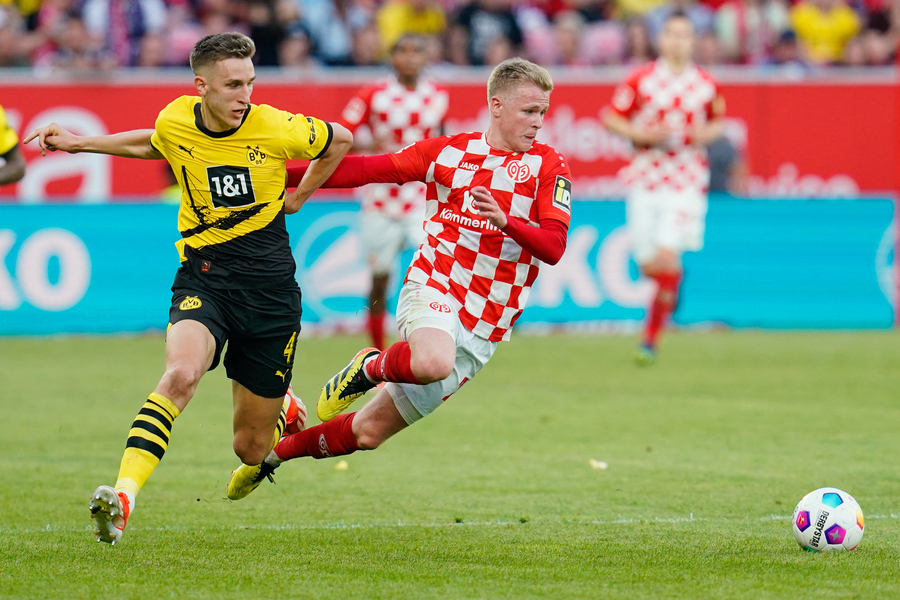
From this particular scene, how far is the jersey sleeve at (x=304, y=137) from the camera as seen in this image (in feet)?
18.3

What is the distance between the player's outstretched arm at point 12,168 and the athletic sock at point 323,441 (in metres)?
2.37

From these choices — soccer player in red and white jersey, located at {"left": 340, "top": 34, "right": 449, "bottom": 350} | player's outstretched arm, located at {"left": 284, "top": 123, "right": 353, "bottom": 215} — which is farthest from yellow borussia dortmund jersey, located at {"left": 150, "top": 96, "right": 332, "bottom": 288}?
soccer player in red and white jersey, located at {"left": 340, "top": 34, "right": 449, "bottom": 350}

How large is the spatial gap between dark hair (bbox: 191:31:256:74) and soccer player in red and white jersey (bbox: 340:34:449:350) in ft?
17.8

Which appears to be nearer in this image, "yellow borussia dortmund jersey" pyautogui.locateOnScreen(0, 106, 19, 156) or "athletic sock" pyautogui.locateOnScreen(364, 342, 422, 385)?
"athletic sock" pyautogui.locateOnScreen(364, 342, 422, 385)

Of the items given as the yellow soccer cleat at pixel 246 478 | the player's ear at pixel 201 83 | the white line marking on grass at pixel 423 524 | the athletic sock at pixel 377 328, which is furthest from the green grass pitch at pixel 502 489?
the player's ear at pixel 201 83

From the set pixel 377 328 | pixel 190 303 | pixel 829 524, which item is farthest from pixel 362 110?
pixel 829 524

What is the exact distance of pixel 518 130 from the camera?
559 centimetres

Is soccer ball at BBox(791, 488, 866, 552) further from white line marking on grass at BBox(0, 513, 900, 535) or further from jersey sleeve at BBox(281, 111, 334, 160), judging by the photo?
jersey sleeve at BBox(281, 111, 334, 160)

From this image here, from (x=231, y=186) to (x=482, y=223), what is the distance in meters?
1.10

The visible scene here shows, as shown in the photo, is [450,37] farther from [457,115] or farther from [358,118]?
[358,118]

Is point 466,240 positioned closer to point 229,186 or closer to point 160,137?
point 229,186

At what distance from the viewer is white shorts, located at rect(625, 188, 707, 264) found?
11594 millimetres

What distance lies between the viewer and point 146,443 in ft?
16.1

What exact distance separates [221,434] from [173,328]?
317 cm
